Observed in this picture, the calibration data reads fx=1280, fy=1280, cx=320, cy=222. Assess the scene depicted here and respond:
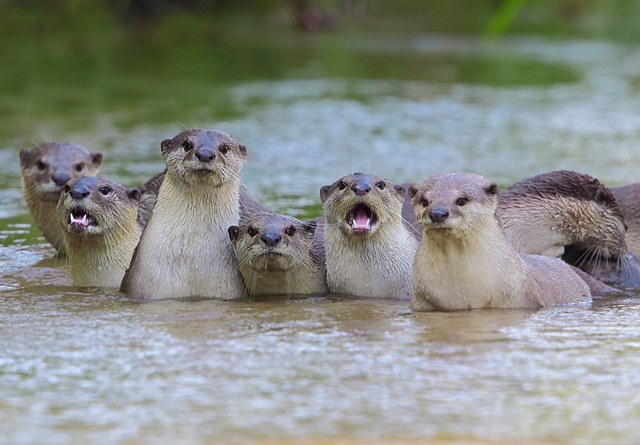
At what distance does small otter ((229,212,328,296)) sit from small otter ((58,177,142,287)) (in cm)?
57

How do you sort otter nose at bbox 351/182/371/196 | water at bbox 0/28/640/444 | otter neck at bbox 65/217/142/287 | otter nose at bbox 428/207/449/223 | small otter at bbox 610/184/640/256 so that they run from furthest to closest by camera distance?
small otter at bbox 610/184/640/256, otter neck at bbox 65/217/142/287, otter nose at bbox 351/182/371/196, otter nose at bbox 428/207/449/223, water at bbox 0/28/640/444

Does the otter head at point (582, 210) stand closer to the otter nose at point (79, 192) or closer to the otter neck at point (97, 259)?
the otter neck at point (97, 259)

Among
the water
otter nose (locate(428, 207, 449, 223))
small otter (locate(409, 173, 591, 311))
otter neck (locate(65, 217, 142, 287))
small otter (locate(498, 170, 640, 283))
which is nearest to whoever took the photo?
the water

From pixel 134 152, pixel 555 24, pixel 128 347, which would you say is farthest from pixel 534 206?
pixel 555 24

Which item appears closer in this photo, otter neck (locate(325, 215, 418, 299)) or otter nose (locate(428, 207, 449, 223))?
otter nose (locate(428, 207, 449, 223))

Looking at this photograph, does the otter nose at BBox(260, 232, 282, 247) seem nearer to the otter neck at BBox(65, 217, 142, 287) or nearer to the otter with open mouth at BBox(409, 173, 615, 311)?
the otter with open mouth at BBox(409, 173, 615, 311)

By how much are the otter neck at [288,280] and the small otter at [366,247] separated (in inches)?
3.6

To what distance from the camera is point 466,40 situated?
18.3 m

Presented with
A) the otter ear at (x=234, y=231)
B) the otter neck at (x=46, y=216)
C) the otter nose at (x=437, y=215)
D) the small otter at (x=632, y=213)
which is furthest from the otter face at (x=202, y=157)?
the small otter at (x=632, y=213)

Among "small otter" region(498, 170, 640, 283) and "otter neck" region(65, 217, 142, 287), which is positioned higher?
"small otter" region(498, 170, 640, 283)

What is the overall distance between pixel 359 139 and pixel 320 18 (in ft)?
30.0

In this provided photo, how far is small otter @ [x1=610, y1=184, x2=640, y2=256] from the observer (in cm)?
655

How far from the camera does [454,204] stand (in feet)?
15.2

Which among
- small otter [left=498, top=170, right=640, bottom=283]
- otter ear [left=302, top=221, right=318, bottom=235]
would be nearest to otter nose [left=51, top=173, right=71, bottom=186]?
otter ear [left=302, top=221, right=318, bottom=235]
